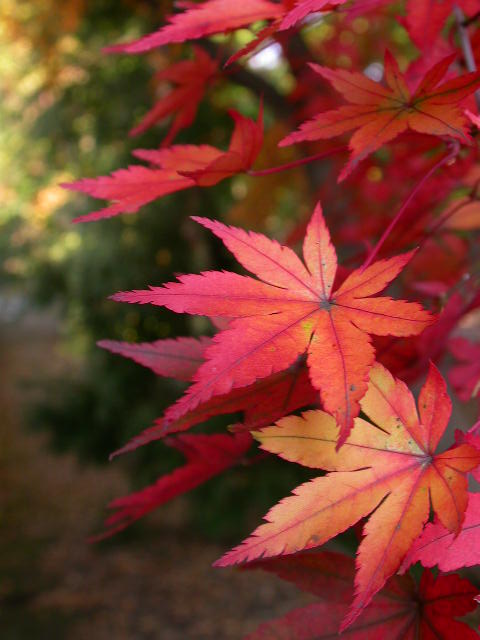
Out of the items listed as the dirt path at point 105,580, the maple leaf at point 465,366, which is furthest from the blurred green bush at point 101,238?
the maple leaf at point 465,366

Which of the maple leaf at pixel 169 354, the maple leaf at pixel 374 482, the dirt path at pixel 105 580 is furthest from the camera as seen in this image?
the dirt path at pixel 105 580

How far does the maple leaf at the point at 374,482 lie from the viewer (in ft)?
1.00

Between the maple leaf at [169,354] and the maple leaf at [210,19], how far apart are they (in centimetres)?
19

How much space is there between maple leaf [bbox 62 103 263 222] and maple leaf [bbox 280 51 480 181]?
6 centimetres

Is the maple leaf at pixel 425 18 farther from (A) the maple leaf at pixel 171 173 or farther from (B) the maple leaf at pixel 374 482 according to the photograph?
(B) the maple leaf at pixel 374 482

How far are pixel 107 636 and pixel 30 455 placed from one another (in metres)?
2.54

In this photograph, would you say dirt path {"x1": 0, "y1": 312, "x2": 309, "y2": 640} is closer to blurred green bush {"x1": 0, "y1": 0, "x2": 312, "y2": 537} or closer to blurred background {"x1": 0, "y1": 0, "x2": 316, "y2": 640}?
blurred background {"x1": 0, "y1": 0, "x2": 316, "y2": 640}

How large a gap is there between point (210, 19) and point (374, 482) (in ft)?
1.05

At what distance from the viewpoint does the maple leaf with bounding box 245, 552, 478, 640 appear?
13.8 inches

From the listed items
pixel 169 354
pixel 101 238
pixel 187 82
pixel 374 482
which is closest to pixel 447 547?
pixel 374 482

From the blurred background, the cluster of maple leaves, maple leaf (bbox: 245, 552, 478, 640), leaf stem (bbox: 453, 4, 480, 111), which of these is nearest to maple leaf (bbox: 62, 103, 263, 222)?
the cluster of maple leaves

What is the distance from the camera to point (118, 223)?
3152 millimetres

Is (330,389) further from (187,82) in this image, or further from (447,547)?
(187,82)

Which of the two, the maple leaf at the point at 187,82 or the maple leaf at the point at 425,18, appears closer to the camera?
the maple leaf at the point at 425,18
